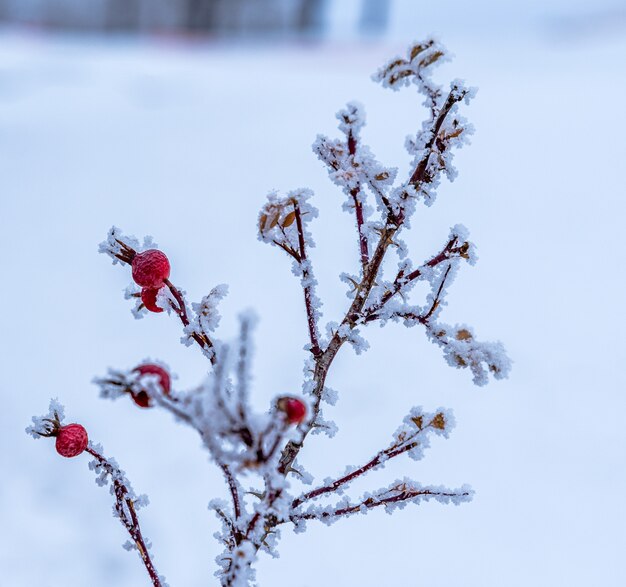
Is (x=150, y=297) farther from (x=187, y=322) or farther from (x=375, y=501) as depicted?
(x=375, y=501)

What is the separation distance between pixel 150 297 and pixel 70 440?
0.20 m

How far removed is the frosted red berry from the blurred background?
43 cm

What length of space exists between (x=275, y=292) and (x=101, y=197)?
68.9 inches

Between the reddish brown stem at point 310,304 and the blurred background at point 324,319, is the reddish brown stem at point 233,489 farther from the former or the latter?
the blurred background at point 324,319

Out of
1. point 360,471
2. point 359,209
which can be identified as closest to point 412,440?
point 360,471

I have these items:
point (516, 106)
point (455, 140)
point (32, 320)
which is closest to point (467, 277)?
point (32, 320)

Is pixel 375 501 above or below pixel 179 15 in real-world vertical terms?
below

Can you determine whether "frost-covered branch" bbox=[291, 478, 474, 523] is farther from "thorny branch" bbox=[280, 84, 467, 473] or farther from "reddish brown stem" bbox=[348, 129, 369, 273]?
"reddish brown stem" bbox=[348, 129, 369, 273]

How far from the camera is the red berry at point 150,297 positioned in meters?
0.76

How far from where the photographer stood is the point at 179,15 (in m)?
9.03

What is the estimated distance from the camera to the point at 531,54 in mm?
8273

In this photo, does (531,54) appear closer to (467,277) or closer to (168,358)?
(467,277)

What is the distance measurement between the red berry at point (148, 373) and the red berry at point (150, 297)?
0.54ft

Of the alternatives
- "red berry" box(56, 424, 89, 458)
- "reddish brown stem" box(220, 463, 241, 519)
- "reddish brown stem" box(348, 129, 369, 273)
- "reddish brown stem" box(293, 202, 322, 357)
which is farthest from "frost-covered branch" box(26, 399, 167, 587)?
"reddish brown stem" box(348, 129, 369, 273)
